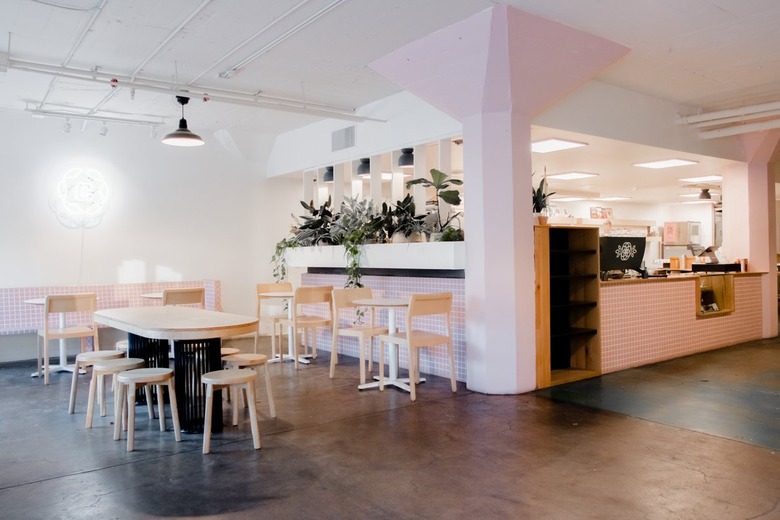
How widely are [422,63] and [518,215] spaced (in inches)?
68.7

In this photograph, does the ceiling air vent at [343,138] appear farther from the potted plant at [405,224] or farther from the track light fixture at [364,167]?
the potted plant at [405,224]

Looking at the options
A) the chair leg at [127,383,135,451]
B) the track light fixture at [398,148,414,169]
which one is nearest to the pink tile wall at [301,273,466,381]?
the track light fixture at [398,148,414,169]

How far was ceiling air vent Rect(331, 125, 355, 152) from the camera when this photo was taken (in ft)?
26.8

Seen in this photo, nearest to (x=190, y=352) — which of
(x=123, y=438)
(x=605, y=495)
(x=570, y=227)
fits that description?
(x=123, y=438)

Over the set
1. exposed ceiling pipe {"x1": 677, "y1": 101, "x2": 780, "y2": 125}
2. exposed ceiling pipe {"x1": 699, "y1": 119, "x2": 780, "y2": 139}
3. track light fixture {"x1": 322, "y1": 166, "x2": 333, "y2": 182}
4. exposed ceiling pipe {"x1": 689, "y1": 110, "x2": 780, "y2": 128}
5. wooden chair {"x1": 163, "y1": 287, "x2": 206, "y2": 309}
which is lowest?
wooden chair {"x1": 163, "y1": 287, "x2": 206, "y2": 309}

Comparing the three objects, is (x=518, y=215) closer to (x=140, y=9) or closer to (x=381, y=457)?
(x=381, y=457)

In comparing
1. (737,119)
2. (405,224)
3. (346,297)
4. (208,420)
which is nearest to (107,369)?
(208,420)

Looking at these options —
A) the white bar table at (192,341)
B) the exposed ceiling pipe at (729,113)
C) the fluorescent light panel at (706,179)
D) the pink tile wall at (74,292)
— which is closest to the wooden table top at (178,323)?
the white bar table at (192,341)

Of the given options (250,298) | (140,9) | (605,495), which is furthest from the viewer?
(250,298)

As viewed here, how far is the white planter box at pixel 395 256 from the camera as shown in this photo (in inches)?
238

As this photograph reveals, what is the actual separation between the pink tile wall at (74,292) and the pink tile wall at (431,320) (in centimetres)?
232

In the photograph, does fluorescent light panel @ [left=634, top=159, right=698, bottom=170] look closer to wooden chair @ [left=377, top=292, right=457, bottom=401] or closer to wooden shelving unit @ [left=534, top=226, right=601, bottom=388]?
wooden shelving unit @ [left=534, top=226, right=601, bottom=388]

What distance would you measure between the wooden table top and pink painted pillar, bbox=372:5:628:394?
90.1 inches

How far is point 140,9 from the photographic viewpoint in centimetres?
477
